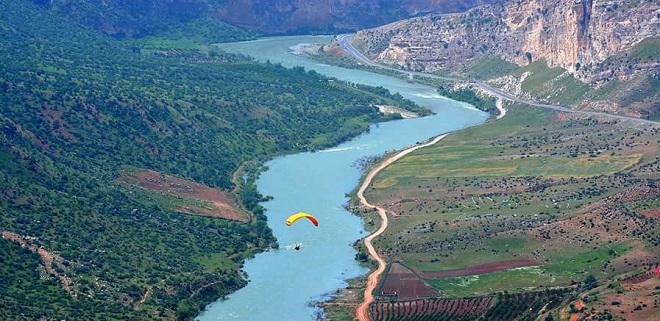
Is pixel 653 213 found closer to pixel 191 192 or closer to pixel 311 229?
pixel 311 229

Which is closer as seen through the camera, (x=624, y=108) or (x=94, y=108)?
(x=94, y=108)

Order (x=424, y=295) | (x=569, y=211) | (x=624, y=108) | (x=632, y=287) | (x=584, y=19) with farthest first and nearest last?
(x=584, y=19) → (x=624, y=108) → (x=569, y=211) → (x=424, y=295) → (x=632, y=287)

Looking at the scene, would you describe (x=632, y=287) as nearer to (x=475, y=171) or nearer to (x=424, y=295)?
(x=424, y=295)

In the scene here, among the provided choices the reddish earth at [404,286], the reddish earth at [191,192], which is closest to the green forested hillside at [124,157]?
the reddish earth at [191,192]

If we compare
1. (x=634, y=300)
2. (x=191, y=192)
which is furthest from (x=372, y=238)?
(x=634, y=300)

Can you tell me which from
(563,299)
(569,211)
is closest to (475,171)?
(569,211)

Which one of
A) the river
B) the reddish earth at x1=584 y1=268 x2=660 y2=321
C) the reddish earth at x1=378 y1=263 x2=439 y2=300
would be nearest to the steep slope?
the river
